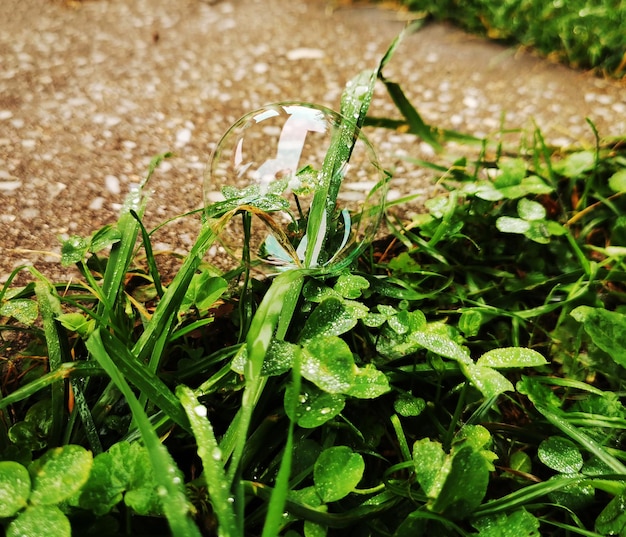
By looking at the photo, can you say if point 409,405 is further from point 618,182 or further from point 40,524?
point 618,182

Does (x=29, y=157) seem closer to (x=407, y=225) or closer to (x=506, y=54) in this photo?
(x=407, y=225)

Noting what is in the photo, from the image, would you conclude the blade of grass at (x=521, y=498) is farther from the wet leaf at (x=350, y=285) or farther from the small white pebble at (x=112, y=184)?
the small white pebble at (x=112, y=184)

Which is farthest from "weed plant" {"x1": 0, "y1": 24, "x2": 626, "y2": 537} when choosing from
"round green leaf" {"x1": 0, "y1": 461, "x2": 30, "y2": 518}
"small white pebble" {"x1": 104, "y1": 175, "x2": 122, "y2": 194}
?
"small white pebble" {"x1": 104, "y1": 175, "x2": 122, "y2": 194}

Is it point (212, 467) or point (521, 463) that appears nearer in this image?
point (212, 467)

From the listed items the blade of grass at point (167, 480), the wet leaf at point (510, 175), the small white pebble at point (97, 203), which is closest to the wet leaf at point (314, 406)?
the blade of grass at point (167, 480)

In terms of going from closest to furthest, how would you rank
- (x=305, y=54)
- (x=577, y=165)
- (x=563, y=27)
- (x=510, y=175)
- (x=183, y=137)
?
(x=510, y=175)
(x=577, y=165)
(x=183, y=137)
(x=563, y=27)
(x=305, y=54)

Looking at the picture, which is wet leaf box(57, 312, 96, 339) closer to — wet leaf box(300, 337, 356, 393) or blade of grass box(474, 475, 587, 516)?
wet leaf box(300, 337, 356, 393)

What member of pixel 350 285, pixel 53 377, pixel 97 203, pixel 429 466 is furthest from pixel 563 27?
pixel 53 377

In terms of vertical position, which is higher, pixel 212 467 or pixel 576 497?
pixel 212 467
